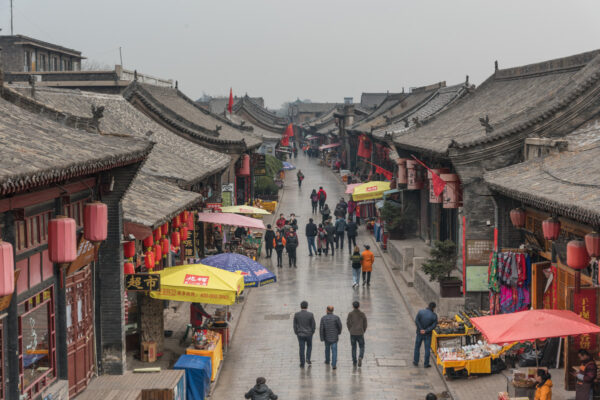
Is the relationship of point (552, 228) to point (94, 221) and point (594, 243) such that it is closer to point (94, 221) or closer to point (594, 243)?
point (594, 243)

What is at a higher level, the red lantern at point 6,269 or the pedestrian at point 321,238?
the red lantern at point 6,269

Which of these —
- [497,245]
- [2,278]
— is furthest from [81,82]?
[2,278]

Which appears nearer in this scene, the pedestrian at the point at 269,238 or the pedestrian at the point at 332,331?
the pedestrian at the point at 332,331

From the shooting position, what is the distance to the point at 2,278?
7.42m

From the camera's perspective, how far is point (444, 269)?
19.6m

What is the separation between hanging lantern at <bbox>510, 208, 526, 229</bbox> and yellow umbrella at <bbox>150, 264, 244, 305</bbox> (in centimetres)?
584

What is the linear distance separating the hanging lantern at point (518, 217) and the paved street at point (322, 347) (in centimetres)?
351

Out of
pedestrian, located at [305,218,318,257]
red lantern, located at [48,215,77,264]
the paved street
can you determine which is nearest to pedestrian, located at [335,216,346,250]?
pedestrian, located at [305,218,318,257]

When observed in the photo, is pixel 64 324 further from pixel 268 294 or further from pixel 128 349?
pixel 268 294

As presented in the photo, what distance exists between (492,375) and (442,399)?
1.40 m

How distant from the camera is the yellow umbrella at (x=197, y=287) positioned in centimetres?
1438

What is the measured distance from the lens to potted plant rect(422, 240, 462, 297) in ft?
64.4

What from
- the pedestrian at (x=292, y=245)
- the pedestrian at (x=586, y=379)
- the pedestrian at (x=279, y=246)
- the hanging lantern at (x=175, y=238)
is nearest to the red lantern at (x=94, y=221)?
the hanging lantern at (x=175, y=238)

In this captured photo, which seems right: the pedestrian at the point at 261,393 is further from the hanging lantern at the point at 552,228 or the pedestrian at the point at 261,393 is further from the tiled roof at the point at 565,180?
the hanging lantern at the point at 552,228
